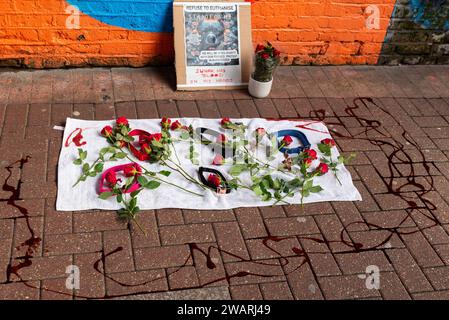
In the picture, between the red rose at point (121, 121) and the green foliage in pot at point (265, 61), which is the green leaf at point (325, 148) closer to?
the green foliage in pot at point (265, 61)

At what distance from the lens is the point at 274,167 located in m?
3.67

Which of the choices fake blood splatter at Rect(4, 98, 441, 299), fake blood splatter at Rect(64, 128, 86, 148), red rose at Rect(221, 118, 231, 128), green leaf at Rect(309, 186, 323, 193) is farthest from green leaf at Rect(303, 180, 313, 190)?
fake blood splatter at Rect(64, 128, 86, 148)

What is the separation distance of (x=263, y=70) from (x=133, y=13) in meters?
1.23

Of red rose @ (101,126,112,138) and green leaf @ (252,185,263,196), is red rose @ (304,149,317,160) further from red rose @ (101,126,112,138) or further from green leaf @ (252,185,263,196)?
red rose @ (101,126,112,138)

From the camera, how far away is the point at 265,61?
14.0 feet

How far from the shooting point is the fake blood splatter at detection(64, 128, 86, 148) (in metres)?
3.71

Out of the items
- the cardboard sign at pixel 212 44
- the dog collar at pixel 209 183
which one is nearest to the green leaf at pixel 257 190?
the dog collar at pixel 209 183

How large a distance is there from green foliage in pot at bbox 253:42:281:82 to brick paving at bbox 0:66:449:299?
0.24 meters

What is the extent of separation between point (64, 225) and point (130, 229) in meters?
0.39

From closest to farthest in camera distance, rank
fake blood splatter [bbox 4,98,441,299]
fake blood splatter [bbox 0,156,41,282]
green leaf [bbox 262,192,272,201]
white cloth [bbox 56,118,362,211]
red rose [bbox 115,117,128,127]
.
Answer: fake blood splatter [bbox 0,156,41,282] → fake blood splatter [bbox 4,98,441,299] → white cloth [bbox 56,118,362,211] → green leaf [bbox 262,192,272,201] → red rose [bbox 115,117,128,127]

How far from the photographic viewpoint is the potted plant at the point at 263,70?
4289 mm

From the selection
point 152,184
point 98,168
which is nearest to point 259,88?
point 152,184

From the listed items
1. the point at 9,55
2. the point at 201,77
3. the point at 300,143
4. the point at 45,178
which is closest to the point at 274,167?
the point at 300,143

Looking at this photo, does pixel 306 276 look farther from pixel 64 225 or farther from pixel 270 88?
pixel 270 88
